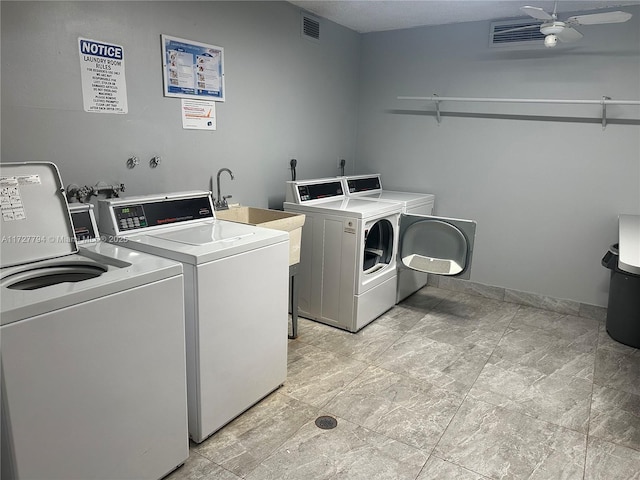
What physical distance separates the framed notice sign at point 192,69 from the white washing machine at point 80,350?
1023 mm

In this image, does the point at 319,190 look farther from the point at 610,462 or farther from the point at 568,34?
the point at 610,462

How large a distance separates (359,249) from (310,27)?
1993 mm

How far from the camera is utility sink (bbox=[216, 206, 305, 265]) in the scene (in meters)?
2.88

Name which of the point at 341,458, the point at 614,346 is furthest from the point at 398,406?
the point at 614,346

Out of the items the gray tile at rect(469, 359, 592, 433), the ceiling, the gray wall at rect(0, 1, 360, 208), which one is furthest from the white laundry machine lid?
the ceiling

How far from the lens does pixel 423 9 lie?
365 cm

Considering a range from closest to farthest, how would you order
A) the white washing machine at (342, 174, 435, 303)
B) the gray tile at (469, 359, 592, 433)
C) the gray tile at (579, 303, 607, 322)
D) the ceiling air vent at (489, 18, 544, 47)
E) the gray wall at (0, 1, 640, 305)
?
the gray wall at (0, 1, 640, 305)
the gray tile at (469, 359, 592, 433)
the ceiling air vent at (489, 18, 544, 47)
the gray tile at (579, 303, 607, 322)
the white washing machine at (342, 174, 435, 303)

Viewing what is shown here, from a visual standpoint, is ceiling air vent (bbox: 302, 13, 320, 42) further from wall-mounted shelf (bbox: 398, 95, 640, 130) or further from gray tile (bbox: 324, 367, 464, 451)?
gray tile (bbox: 324, 367, 464, 451)

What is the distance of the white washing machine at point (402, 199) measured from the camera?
391 cm

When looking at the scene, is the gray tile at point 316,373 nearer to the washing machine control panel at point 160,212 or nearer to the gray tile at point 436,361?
the gray tile at point 436,361

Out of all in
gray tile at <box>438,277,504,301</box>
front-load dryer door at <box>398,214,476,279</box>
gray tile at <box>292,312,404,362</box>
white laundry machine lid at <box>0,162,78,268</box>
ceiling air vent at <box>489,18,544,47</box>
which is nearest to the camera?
white laundry machine lid at <box>0,162,78,268</box>

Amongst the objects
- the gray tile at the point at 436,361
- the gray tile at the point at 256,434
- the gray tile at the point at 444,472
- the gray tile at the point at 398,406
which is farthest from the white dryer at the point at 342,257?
the gray tile at the point at 444,472

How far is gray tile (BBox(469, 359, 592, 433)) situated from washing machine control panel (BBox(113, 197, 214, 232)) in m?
1.94

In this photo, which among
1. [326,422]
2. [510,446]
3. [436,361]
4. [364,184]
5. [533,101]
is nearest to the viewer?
[510,446]
